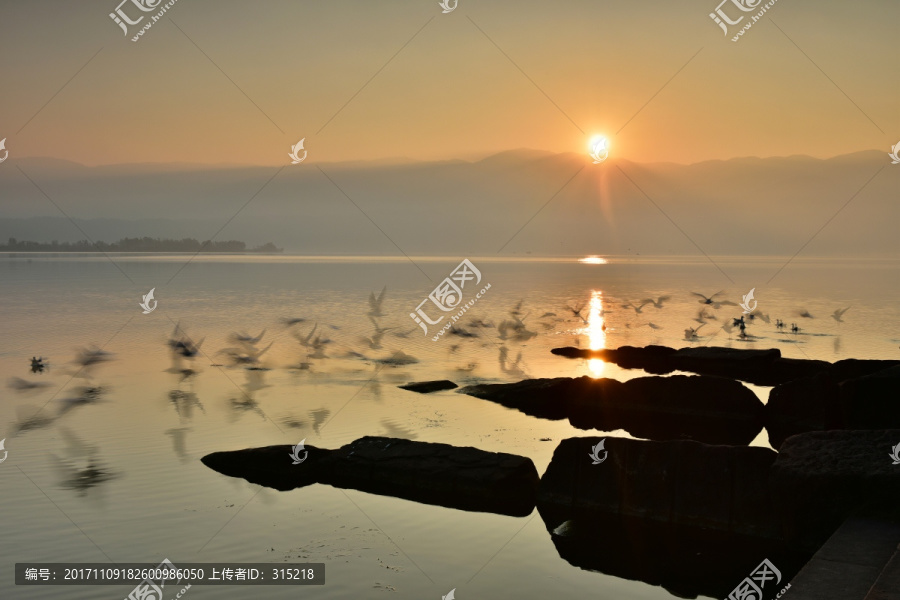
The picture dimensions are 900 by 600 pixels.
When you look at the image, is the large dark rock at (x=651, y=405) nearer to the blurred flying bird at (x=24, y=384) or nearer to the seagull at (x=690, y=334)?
the blurred flying bird at (x=24, y=384)

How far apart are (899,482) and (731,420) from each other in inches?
355

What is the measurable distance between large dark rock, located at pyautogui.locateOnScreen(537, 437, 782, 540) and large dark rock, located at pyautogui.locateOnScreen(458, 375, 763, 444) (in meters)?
5.72

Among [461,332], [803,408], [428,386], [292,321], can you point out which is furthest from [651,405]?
[461,332]

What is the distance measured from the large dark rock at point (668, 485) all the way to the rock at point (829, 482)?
21.2 inches

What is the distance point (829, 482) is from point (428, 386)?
13860mm

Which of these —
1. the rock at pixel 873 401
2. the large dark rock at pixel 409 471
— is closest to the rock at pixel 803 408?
the rock at pixel 873 401

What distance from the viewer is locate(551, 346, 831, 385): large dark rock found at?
2439 cm

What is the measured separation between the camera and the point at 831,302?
58.2 metres

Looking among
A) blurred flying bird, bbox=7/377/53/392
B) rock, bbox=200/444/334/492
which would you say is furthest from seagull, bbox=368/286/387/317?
rock, bbox=200/444/334/492

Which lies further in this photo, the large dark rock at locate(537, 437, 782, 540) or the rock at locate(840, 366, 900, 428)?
the rock at locate(840, 366, 900, 428)

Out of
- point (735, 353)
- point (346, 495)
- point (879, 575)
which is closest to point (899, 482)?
point (879, 575)

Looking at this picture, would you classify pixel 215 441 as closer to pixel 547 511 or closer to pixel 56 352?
pixel 547 511

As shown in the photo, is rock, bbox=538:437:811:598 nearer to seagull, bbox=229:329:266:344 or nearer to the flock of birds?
the flock of birds

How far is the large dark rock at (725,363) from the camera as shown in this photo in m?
24.4
